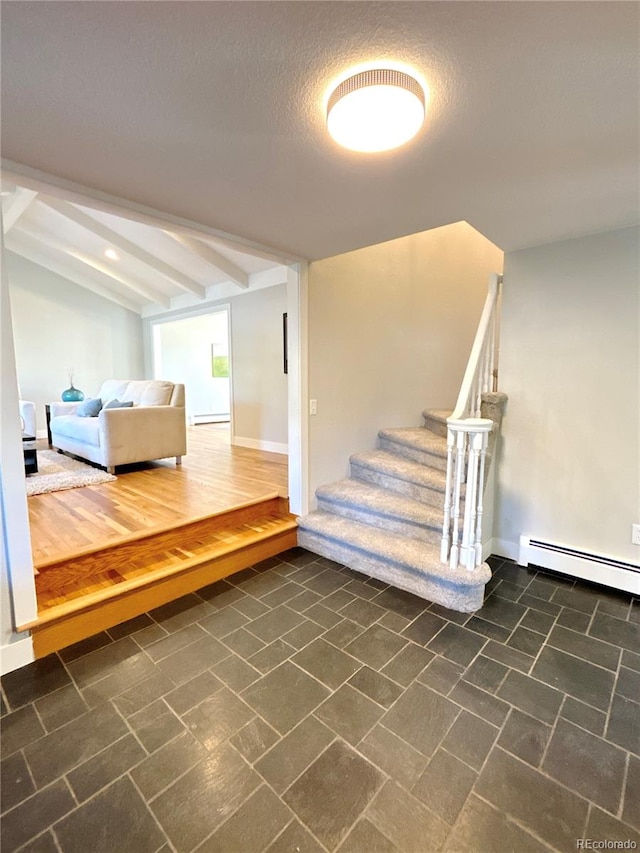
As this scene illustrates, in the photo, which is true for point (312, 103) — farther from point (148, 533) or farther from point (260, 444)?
point (260, 444)

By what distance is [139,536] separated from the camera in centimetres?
241

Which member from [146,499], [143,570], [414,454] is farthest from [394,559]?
[146,499]

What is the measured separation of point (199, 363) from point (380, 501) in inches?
267

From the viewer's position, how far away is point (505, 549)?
9.23ft

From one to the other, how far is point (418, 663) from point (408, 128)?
2.15 metres

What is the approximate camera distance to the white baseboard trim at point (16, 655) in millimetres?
1696

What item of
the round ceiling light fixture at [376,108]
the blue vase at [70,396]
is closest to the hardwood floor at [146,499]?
the round ceiling light fixture at [376,108]

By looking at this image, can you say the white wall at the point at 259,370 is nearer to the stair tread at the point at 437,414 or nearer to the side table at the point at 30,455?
the stair tread at the point at 437,414

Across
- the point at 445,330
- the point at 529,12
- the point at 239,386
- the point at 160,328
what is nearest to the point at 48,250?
the point at 160,328

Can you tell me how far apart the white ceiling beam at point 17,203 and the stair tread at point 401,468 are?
4.84 metres

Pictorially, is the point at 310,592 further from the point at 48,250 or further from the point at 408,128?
the point at 48,250

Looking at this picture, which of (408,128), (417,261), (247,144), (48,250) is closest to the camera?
(408,128)

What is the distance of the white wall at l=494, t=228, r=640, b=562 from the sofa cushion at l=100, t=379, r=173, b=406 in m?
3.73

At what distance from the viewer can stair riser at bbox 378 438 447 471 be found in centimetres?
304
